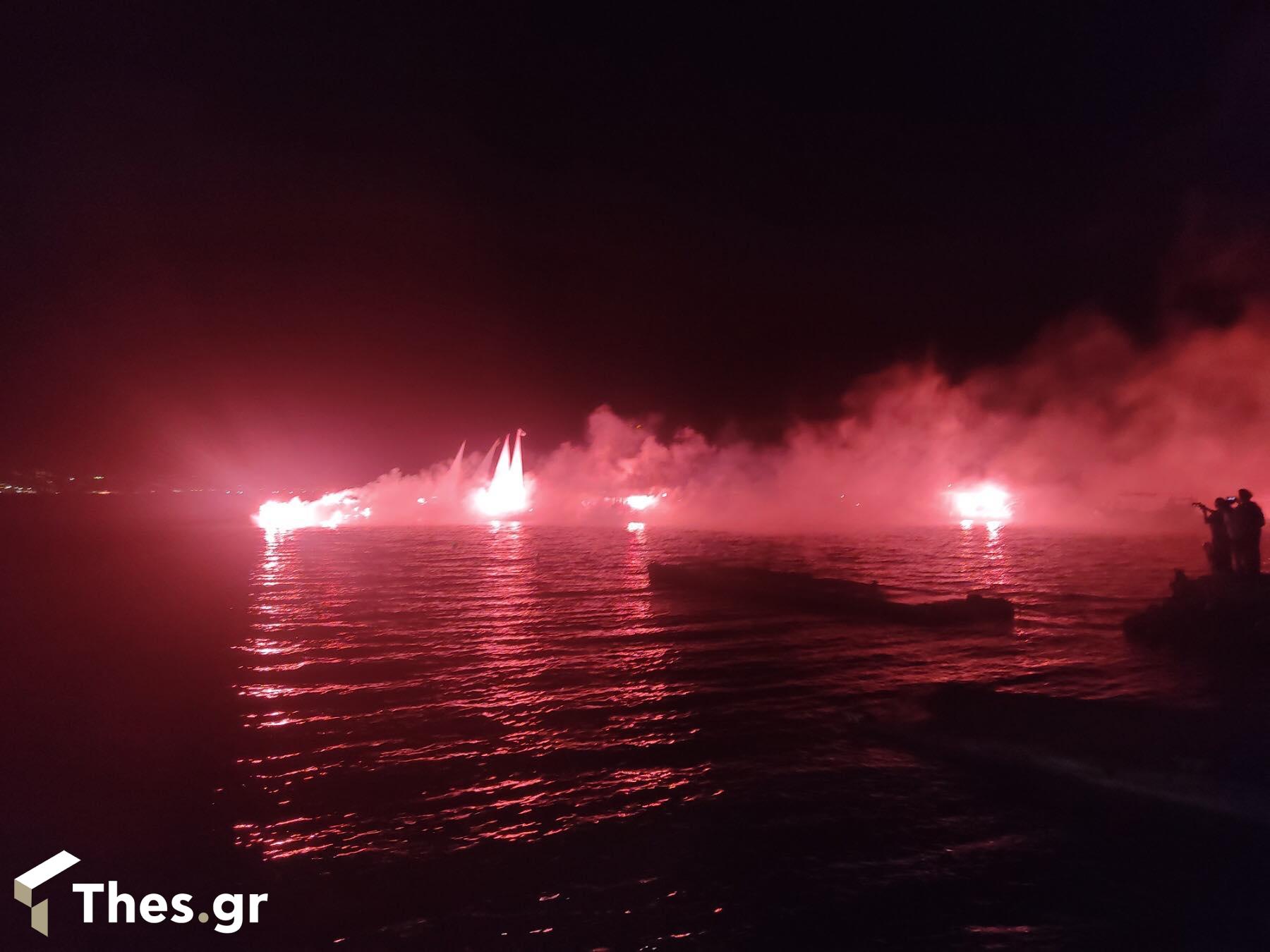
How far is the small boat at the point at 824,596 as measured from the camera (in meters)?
20.1

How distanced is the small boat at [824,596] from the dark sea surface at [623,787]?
0.92m

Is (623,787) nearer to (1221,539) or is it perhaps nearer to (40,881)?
(40,881)

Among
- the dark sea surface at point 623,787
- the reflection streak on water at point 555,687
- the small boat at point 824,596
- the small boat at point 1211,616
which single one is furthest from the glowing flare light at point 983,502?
the small boat at point 1211,616

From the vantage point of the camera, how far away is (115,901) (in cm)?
731

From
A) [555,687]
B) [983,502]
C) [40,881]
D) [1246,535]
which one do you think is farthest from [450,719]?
[983,502]

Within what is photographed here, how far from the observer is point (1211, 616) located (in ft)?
53.2

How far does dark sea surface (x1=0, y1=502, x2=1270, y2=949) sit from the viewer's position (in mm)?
6766

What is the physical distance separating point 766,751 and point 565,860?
160 inches

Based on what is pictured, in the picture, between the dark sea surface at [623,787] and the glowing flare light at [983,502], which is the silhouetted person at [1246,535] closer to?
the dark sea surface at [623,787]

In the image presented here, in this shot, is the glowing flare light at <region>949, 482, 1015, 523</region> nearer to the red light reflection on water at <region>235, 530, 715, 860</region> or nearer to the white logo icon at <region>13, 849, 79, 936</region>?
the red light reflection on water at <region>235, 530, 715, 860</region>

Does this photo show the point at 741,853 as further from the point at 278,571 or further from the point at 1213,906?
the point at 278,571

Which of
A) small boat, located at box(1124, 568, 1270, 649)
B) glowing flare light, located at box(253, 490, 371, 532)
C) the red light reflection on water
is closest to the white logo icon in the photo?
the red light reflection on water

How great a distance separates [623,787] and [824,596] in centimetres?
1496

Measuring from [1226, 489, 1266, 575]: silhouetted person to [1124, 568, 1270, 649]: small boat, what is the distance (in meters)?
0.28
